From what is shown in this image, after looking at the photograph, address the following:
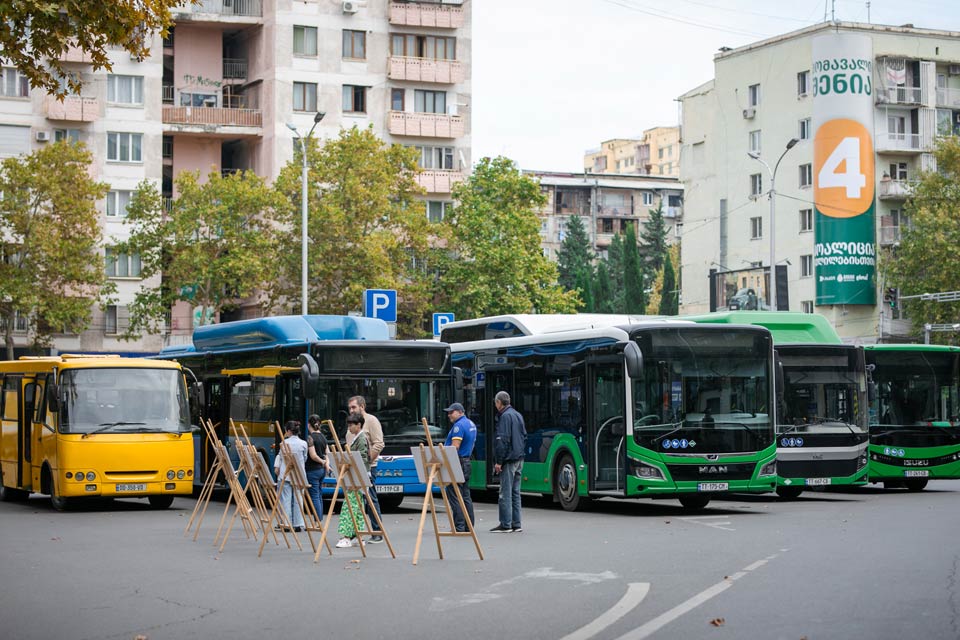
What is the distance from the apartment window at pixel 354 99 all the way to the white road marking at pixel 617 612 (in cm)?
5899

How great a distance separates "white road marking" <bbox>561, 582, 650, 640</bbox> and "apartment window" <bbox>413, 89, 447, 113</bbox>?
198 ft

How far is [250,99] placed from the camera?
232 feet

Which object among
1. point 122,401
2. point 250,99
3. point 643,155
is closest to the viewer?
point 122,401

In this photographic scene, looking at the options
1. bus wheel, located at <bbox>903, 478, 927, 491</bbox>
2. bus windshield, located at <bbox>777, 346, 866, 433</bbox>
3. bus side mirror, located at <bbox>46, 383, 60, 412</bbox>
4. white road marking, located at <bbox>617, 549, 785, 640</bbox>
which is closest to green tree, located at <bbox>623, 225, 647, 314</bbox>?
bus wheel, located at <bbox>903, 478, 927, 491</bbox>

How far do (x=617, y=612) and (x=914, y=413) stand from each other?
20.2 metres

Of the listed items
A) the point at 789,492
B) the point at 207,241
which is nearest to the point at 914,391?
the point at 789,492

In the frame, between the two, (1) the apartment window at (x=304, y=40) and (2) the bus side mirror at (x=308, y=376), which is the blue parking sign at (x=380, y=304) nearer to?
(2) the bus side mirror at (x=308, y=376)

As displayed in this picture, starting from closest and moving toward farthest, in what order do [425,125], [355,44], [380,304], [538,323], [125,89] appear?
[538,323]
[380,304]
[125,89]
[355,44]
[425,125]

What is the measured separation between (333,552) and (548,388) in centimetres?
869

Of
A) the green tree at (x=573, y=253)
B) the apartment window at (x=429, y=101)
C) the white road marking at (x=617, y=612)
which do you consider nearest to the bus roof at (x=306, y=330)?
the white road marking at (x=617, y=612)

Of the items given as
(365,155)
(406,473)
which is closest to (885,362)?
(406,473)

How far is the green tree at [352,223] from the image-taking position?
58094 mm

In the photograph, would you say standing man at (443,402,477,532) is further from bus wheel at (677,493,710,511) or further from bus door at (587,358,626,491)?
bus wheel at (677,493,710,511)

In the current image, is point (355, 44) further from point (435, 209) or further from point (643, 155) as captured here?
point (643, 155)
